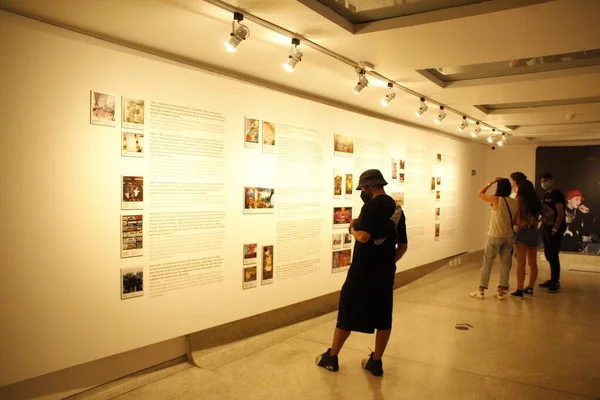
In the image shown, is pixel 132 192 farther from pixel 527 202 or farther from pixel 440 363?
pixel 527 202

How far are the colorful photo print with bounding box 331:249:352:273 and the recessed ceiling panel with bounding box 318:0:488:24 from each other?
10.3 feet

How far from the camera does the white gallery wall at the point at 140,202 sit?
294 centimetres

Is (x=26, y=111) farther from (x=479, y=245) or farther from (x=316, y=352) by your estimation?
(x=479, y=245)

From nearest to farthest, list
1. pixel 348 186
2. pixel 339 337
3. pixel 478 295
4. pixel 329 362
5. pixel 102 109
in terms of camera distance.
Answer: pixel 102 109 < pixel 339 337 < pixel 329 362 < pixel 348 186 < pixel 478 295

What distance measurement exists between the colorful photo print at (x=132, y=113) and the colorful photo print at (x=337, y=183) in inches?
105

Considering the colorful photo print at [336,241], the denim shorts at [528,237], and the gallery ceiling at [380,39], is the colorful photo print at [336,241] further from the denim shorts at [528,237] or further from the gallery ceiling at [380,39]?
the denim shorts at [528,237]

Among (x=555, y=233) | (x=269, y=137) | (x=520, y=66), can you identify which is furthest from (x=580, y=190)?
(x=269, y=137)

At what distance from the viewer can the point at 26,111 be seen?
9.62ft

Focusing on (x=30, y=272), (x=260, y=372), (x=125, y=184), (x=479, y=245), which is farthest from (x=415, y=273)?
(x=30, y=272)

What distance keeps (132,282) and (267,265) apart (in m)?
1.51

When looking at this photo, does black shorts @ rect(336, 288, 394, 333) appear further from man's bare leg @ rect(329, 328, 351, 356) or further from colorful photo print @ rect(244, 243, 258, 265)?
colorful photo print @ rect(244, 243, 258, 265)

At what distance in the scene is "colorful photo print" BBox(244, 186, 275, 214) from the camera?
4457 millimetres

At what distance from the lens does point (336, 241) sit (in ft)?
18.9

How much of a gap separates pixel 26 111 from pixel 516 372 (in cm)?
421
